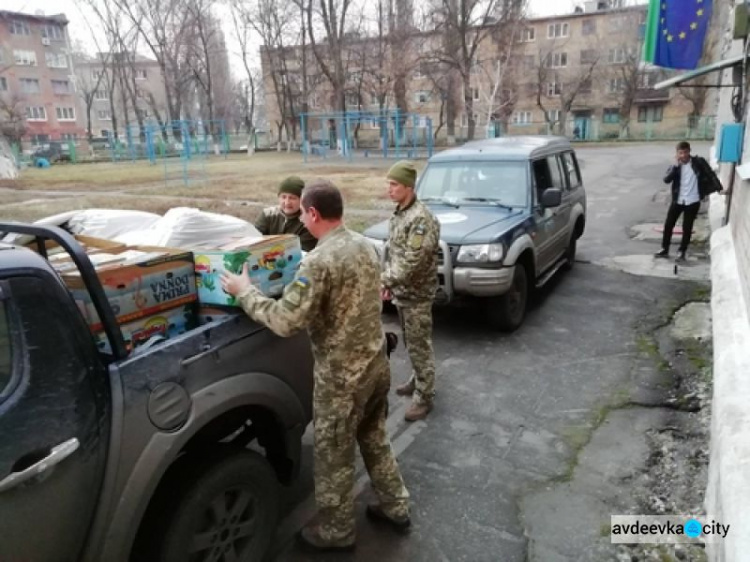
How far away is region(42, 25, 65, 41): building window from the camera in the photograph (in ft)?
195

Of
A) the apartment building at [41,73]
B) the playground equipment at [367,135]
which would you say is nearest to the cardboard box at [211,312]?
the playground equipment at [367,135]

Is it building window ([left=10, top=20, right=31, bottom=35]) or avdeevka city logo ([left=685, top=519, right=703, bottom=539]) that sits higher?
building window ([left=10, top=20, right=31, bottom=35])

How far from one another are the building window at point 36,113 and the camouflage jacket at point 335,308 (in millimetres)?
67699

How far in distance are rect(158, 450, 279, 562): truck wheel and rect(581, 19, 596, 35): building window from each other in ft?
189

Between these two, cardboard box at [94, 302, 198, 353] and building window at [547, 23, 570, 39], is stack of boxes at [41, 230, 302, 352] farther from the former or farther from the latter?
building window at [547, 23, 570, 39]

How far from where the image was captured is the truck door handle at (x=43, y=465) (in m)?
1.59


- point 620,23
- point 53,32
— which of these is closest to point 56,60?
point 53,32

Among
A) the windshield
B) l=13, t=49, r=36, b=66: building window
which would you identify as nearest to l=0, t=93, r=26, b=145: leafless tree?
l=13, t=49, r=36, b=66: building window

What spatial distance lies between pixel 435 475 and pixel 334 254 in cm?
173

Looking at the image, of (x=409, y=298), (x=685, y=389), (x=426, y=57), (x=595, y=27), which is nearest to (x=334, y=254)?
(x=409, y=298)

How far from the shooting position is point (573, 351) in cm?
518

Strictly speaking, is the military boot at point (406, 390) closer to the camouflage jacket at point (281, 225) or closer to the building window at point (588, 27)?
the camouflage jacket at point (281, 225)

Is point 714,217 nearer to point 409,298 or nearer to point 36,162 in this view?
point 409,298

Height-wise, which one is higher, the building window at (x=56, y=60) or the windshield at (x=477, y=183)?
the building window at (x=56, y=60)
